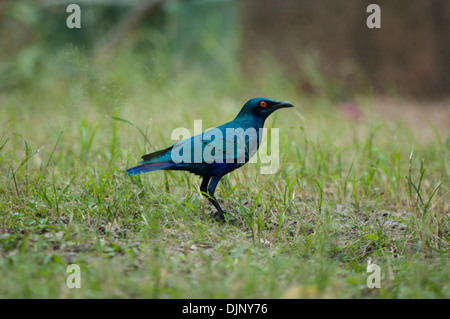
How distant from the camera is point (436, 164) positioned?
14.1 feet

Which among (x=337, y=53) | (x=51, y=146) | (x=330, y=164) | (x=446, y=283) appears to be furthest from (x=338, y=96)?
(x=446, y=283)

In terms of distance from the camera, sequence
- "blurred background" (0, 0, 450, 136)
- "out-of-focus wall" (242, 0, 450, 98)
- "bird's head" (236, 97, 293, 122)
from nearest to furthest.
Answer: "bird's head" (236, 97, 293, 122) → "blurred background" (0, 0, 450, 136) → "out-of-focus wall" (242, 0, 450, 98)

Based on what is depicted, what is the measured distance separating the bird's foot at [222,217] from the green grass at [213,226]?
0.22 ft

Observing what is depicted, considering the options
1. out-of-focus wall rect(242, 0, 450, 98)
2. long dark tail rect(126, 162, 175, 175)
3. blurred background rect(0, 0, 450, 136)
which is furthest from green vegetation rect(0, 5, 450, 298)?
out-of-focus wall rect(242, 0, 450, 98)

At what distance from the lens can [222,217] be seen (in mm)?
3334

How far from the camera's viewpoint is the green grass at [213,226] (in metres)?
2.46

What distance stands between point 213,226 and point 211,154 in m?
0.50

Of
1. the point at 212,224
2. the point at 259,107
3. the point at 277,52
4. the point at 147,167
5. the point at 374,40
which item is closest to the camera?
the point at 147,167

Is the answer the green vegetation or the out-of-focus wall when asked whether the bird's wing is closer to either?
the green vegetation

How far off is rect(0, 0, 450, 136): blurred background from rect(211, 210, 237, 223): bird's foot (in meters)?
3.22

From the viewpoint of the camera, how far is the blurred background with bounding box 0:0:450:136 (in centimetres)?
678

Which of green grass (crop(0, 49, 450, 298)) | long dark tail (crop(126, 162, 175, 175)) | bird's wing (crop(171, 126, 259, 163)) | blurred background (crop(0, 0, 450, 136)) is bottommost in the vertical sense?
green grass (crop(0, 49, 450, 298))

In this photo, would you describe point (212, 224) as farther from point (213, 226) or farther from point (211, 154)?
point (211, 154)

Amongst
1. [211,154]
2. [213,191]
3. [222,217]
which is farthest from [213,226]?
[211,154]
